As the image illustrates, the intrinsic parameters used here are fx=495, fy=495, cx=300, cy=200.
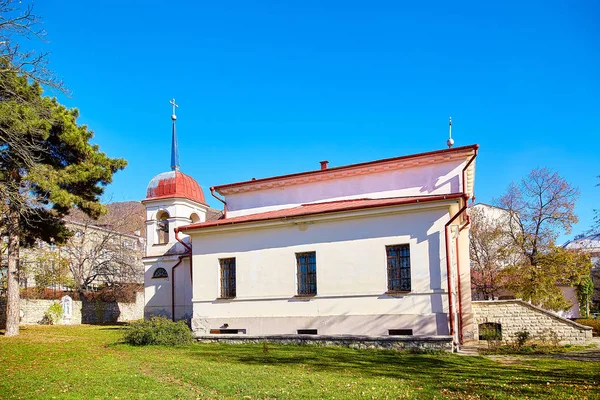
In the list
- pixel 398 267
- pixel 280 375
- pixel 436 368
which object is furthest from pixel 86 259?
pixel 436 368

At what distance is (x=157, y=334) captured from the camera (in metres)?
16.7

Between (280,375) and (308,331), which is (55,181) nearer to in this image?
(308,331)

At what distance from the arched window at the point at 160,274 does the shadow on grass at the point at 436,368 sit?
10601mm

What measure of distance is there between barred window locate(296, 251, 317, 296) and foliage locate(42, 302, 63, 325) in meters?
19.2

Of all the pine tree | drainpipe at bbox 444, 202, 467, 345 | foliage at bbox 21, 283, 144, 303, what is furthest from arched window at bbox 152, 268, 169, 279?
drainpipe at bbox 444, 202, 467, 345

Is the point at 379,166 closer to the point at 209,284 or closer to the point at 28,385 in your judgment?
the point at 209,284

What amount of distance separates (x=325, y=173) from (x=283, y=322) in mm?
6450

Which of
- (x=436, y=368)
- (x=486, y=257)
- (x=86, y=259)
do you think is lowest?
(x=436, y=368)

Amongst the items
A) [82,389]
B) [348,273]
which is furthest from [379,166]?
[82,389]

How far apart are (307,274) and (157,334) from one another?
5.63 m

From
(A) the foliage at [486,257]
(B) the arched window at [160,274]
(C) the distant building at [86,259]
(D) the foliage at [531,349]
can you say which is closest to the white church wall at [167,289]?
(B) the arched window at [160,274]

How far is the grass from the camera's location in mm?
8852

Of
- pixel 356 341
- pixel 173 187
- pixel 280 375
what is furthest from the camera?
pixel 173 187

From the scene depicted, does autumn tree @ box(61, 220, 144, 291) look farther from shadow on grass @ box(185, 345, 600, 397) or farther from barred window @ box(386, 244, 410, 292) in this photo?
barred window @ box(386, 244, 410, 292)
